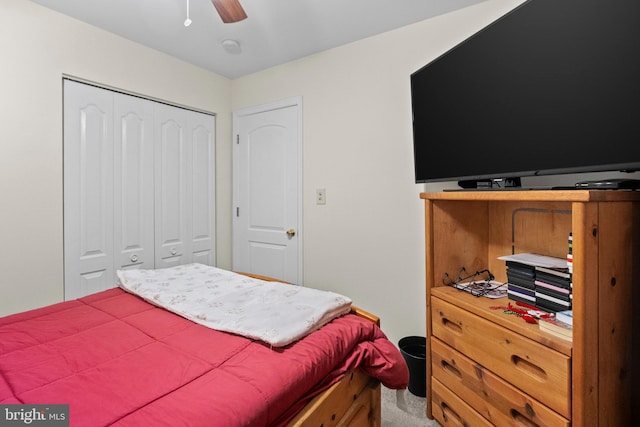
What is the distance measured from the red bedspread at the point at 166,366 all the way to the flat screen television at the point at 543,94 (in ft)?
3.29

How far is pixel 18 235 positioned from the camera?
6.51 feet

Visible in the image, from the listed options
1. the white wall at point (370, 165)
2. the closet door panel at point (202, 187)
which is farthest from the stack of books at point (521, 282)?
the closet door panel at point (202, 187)

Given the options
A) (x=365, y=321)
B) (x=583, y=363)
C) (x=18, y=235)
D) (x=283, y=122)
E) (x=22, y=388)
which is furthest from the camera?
(x=283, y=122)

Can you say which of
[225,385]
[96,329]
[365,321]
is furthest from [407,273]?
[96,329]

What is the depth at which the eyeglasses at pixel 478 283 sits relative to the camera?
5.34ft

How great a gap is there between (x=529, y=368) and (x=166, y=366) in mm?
1331

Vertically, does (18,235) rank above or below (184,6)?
below

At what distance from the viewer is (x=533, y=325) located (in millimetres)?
1255

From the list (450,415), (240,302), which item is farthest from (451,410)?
(240,302)

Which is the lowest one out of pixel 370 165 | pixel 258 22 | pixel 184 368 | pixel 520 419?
pixel 520 419

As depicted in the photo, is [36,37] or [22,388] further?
[36,37]

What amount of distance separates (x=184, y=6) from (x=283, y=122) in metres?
1.14

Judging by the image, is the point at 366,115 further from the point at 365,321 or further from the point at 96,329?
the point at 96,329

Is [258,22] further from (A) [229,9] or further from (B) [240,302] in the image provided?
(B) [240,302]
